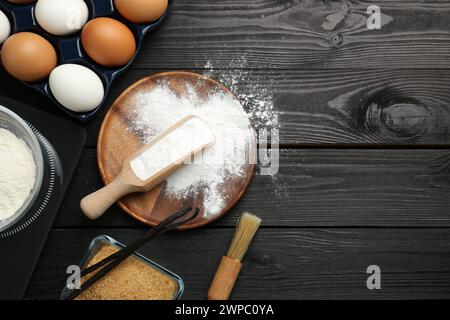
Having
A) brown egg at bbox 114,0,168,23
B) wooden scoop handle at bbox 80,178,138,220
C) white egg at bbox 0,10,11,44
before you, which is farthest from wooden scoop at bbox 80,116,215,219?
white egg at bbox 0,10,11,44

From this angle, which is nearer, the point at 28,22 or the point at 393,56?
the point at 28,22

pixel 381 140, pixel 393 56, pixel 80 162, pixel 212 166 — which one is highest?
pixel 393 56

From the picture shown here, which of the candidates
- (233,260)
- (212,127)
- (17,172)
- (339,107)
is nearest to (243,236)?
(233,260)

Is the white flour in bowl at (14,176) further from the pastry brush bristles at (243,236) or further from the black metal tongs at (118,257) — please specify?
the pastry brush bristles at (243,236)

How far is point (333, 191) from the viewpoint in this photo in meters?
1.12

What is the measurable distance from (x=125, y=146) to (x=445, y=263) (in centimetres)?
67

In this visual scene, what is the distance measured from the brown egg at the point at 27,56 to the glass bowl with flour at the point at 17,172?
74 mm

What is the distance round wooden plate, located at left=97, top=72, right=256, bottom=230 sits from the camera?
1075 mm

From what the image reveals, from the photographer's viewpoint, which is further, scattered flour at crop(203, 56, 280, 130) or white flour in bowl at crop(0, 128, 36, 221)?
scattered flour at crop(203, 56, 280, 130)

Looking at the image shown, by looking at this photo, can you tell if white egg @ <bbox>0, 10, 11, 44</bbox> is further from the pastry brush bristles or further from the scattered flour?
the pastry brush bristles

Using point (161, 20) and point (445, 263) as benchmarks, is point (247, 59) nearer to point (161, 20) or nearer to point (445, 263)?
point (161, 20)

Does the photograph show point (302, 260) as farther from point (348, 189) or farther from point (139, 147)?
point (139, 147)

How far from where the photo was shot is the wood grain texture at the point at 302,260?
1.09m
